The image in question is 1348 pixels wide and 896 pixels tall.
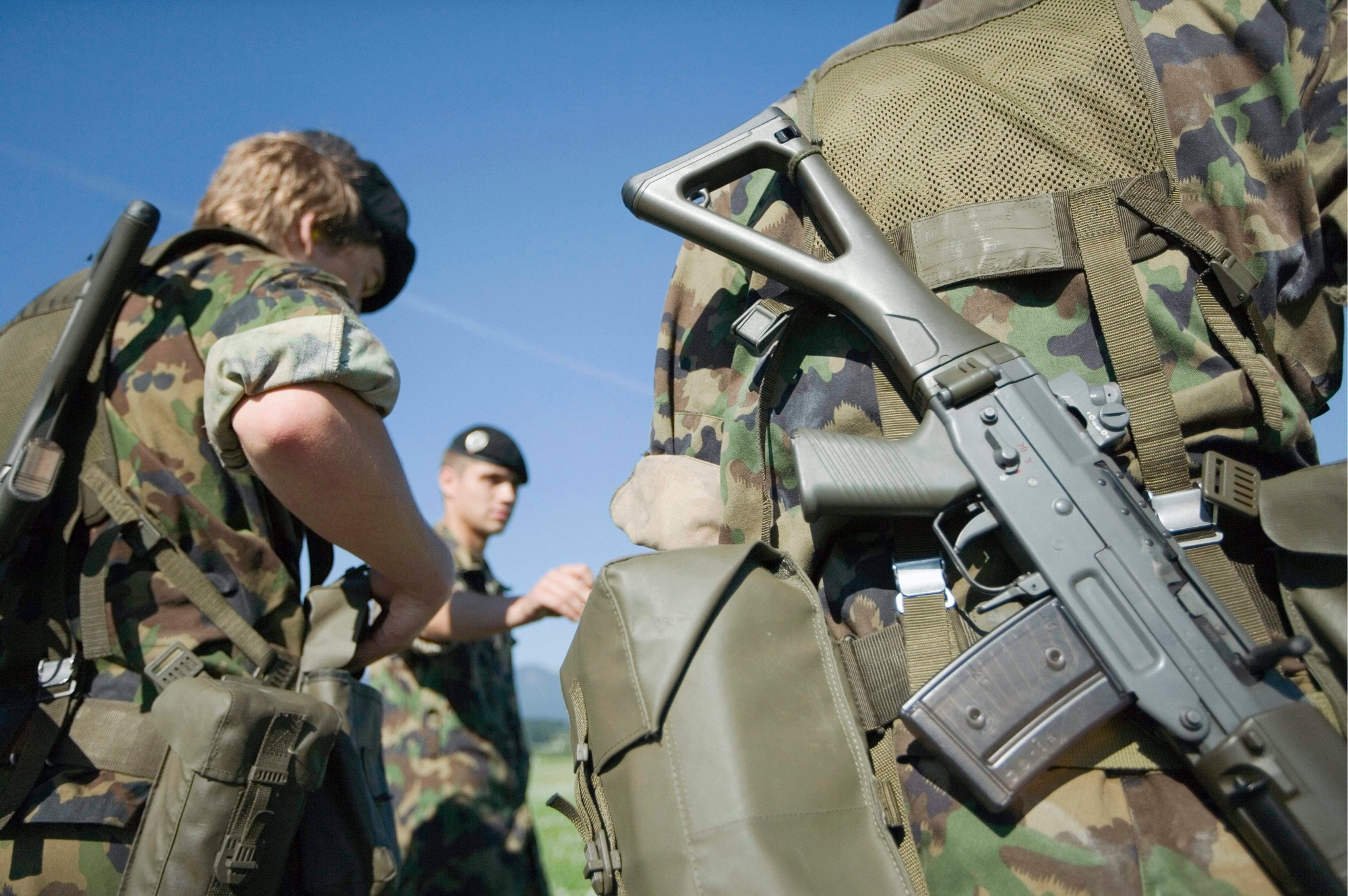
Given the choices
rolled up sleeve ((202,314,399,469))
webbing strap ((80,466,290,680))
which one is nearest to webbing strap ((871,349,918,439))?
A: rolled up sleeve ((202,314,399,469))

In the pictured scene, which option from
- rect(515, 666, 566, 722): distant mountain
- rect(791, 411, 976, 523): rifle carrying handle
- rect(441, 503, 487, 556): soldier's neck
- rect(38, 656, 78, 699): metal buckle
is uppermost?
rect(515, 666, 566, 722): distant mountain

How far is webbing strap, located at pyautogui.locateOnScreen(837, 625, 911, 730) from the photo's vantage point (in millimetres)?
1404

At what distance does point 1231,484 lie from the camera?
133cm

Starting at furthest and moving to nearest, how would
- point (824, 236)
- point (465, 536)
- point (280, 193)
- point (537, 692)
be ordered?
point (537, 692) < point (465, 536) < point (280, 193) < point (824, 236)

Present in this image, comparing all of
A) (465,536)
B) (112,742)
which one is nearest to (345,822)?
(112,742)

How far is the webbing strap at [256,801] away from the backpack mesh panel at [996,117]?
1.65 metres

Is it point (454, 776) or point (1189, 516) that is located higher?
point (1189, 516)

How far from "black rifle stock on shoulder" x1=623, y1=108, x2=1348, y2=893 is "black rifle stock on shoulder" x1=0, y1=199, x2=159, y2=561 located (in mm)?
1641

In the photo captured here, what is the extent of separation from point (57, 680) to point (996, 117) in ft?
7.44

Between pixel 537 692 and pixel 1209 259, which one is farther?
pixel 537 692

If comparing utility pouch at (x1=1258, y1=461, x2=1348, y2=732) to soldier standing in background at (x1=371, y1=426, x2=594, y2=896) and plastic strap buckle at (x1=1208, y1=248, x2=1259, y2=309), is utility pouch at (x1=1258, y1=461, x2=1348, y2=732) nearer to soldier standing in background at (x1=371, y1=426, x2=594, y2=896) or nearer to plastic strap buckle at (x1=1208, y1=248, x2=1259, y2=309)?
plastic strap buckle at (x1=1208, y1=248, x2=1259, y2=309)

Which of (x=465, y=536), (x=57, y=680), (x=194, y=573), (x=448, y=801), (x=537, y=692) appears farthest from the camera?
(x=537, y=692)

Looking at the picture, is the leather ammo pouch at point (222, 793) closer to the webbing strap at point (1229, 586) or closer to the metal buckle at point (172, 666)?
the metal buckle at point (172, 666)

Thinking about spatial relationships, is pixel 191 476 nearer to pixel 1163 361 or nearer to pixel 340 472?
pixel 340 472
